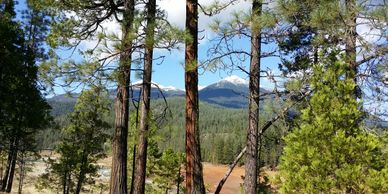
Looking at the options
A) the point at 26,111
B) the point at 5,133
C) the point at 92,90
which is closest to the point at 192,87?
the point at 92,90

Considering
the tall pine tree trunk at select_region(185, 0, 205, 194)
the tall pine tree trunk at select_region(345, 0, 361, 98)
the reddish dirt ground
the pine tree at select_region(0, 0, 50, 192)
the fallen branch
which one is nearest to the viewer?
the tall pine tree trunk at select_region(185, 0, 205, 194)

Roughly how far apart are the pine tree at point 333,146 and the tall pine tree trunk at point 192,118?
3.64 m

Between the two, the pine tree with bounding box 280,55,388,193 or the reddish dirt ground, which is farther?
the reddish dirt ground

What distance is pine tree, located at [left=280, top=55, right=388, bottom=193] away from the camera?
30.3 ft

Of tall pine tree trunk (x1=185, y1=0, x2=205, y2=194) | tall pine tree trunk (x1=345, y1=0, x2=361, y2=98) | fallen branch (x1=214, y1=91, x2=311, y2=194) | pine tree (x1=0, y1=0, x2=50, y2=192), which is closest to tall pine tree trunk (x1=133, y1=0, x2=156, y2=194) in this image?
fallen branch (x1=214, y1=91, x2=311, y2=194)

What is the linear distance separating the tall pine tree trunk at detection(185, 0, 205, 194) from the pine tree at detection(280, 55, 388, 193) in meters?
3.64

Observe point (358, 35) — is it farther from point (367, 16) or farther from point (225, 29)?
point (225, 29)

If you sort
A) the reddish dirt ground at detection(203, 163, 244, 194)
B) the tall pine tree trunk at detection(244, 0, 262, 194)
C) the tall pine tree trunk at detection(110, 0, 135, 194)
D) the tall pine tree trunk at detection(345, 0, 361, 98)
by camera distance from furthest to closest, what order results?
1. the reddish dirt ground at detection(203, 163, 244, 194)
2. the tall pine tree trunk at detection(244, 0, 262, 194)
3. the tall pine tree trunk at detection(110, 0, 135, 194)
4. the tall pine tree trunk at detection(345, 0, 361, 98)

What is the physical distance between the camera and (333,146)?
31.1 ft

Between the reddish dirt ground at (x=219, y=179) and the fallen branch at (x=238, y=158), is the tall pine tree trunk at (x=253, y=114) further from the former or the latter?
the reddish dirt ground at (x=219, y=179)

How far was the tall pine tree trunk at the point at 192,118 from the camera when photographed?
715 cm

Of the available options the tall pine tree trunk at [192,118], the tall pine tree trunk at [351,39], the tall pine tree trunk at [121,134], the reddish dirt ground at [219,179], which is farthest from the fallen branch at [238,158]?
the reddish dirt ground at [219,179]

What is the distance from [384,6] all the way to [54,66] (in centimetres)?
683

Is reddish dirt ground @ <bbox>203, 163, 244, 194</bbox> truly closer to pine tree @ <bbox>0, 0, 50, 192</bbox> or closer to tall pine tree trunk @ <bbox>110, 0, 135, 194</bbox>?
pine tree @ <bbox>0, 0, 50, 192</bbox>
